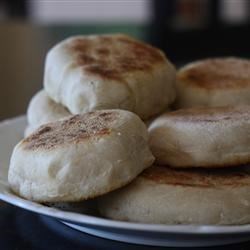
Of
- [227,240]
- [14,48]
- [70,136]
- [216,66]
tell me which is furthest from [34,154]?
[14,48]

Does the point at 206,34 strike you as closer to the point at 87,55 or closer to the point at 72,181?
the point at 87,55

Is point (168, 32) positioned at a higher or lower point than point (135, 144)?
lower

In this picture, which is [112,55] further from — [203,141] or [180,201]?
[180,201]

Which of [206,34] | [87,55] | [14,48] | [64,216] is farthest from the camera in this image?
[206,34]

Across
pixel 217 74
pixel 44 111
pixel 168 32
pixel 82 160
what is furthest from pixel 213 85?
pixel 168 32

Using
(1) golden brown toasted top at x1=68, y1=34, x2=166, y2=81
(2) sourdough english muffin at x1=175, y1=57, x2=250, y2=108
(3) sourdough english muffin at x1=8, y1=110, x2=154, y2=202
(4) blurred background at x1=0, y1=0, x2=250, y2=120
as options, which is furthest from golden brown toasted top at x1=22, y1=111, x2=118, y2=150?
(4) blurred background at x1=0, y1=0, x2=250, y2=120
